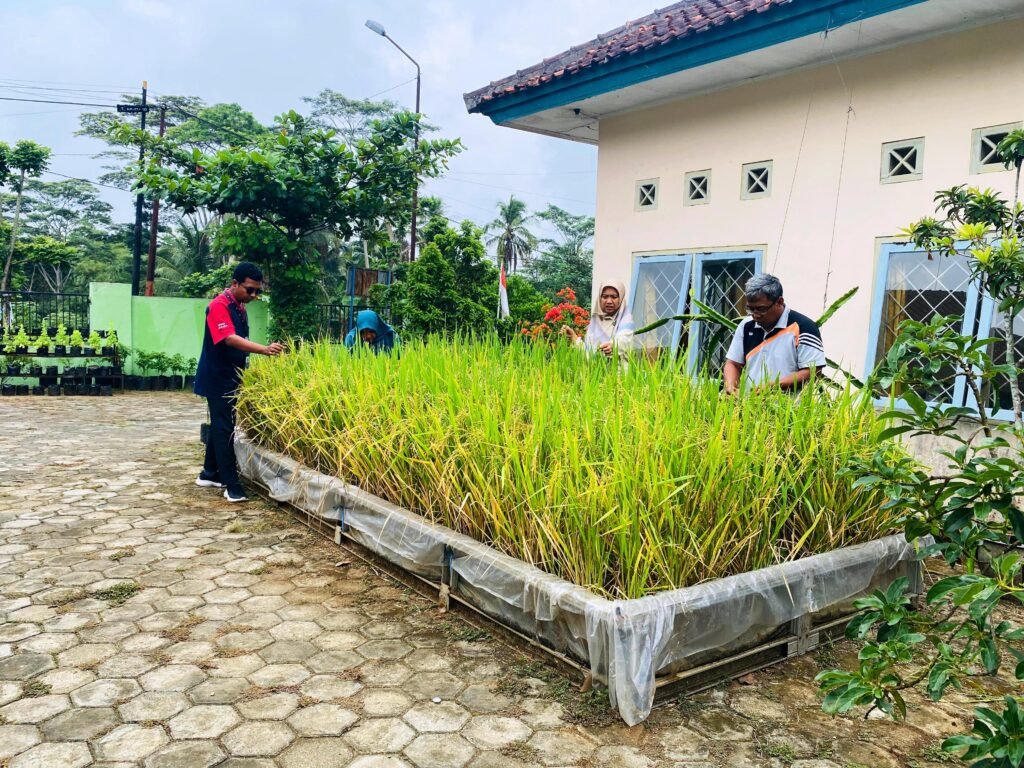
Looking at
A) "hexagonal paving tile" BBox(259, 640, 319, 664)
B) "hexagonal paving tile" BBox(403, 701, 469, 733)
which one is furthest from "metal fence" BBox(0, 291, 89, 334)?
"hexagonal paving tile" BBox(403, 701, 469, 733)

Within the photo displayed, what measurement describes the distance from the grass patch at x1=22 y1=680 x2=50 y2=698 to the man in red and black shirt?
9.08 ft

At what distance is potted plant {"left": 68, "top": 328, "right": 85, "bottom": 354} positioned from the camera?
12.7 m

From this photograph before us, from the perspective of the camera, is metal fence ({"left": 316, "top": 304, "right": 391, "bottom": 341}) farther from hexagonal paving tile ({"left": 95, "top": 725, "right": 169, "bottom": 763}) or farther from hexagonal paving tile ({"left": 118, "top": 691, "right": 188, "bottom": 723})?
hexagonal paving tile ({"left": 95, "top": 725, "right": 169, "bottom": 763})

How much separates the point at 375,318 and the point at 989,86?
510 centimetres

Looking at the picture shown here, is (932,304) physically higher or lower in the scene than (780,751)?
higher

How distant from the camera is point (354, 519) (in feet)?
13.7

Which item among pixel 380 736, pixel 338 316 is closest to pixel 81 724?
pixel 380 736

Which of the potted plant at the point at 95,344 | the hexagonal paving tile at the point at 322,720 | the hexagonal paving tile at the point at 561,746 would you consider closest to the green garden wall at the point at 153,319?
the potted plant at the point at 95,344

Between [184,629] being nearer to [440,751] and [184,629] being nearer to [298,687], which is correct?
[298,687]

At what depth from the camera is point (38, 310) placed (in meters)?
14.1

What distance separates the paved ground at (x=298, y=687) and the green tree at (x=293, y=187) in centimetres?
884

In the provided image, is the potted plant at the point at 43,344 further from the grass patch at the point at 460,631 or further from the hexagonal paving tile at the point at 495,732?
the hexagonal paving tile at the point at 495,732

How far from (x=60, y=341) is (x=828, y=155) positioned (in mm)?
12162

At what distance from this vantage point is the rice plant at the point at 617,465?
2.86 m
